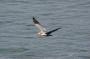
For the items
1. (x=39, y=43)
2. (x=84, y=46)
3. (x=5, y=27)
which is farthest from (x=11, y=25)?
(x=84, y=46)

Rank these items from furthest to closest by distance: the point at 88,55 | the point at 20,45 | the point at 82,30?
1. the point at 82,30
2. the point at 20,45
3. the point at 88,55

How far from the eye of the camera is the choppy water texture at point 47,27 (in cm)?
2905

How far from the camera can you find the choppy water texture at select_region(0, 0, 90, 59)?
29.0 metres

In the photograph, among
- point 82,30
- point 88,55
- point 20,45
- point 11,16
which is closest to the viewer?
point 88,55

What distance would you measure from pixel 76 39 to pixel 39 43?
2.18 metres

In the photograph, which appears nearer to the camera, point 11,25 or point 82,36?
point 82,36

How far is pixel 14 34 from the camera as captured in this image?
1259 inches

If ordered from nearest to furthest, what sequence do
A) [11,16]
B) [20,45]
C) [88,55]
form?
1. [88,55]
2. [20,45]
3. [11,16]

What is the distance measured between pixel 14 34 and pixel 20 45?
6.26 ft

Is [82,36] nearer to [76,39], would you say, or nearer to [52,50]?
[76,39]

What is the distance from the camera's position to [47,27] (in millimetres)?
32844

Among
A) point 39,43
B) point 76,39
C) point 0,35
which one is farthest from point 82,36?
point 0,35

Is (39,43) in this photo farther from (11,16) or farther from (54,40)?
(11,16)

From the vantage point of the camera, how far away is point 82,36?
31.4 metres
